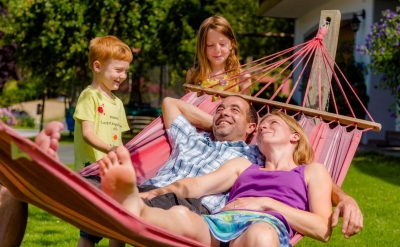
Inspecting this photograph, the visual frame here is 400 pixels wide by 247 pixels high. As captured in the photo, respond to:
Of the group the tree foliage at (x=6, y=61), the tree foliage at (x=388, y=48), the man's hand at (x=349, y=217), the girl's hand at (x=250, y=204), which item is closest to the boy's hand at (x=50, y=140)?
the girl's hand at (x=250, y=204)

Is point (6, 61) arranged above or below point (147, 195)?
below

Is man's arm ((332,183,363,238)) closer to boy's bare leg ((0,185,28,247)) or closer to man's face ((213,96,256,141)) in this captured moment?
man's face ((213,96,256,141))

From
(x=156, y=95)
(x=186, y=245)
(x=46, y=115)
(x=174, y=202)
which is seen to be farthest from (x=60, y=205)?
(x=46, y=115)

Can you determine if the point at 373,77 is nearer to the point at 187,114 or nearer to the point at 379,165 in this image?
the point at 379,165

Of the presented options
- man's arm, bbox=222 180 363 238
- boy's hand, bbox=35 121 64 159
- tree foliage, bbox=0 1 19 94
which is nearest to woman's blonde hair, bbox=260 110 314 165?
man's arm, bbox=222 180 363 238

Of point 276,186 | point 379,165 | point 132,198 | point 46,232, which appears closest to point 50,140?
point 132,198

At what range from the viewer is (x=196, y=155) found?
335cm

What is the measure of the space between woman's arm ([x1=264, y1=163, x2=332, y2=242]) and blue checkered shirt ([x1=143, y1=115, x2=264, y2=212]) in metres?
0.39

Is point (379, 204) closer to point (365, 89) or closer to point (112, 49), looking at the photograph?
point (112, 49)

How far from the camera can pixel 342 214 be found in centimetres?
268

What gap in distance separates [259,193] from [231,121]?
0.57m

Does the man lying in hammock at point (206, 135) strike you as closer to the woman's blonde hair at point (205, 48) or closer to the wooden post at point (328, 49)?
the woman's blonde hair at point (205, 48)

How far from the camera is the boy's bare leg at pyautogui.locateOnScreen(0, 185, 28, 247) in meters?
2.88

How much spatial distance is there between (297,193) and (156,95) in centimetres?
1672
